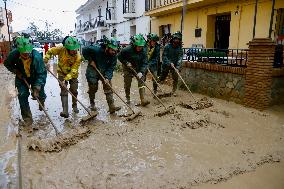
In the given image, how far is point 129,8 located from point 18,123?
15.9 metres

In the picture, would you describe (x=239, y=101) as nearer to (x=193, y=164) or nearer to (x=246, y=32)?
(x=193, y=164)

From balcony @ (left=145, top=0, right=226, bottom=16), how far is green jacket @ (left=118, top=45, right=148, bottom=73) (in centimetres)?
565

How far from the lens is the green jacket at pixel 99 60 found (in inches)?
237

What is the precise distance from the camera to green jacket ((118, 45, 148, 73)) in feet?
22.1

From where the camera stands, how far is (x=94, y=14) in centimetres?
3145

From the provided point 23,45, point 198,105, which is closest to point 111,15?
point 198,105

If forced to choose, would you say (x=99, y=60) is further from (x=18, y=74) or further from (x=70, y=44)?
(x=18, y=74)

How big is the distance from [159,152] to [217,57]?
417 centimetres

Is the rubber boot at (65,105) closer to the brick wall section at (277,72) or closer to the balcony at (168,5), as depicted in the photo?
the brick wall section at (277,72)

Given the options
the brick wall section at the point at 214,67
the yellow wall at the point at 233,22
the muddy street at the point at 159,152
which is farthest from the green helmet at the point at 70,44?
the yellow wall at the point at 233,22

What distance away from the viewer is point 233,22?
1050 centimetres

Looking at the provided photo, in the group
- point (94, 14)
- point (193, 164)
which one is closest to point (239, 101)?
point (193, 164)

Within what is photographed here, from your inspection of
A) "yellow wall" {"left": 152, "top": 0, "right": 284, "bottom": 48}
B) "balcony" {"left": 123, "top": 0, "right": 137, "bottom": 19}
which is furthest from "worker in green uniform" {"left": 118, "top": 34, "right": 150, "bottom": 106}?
"balcony" {"left": 123, "top": 0, "right": 137, "bottom": 19}

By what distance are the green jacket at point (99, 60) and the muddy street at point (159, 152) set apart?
0.95 meters
